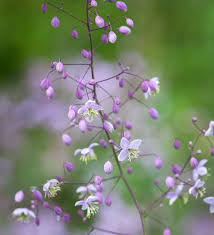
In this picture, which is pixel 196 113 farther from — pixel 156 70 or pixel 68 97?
pixel 68 97

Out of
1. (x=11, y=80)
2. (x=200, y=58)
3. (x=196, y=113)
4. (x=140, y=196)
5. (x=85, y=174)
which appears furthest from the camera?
(x=11, y=80)

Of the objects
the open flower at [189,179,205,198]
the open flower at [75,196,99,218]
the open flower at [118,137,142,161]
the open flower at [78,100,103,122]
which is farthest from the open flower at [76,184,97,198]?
the open flower at [189,179,205,198]

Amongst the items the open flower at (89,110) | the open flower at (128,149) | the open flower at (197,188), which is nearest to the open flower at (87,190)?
the open flower at (128,149)

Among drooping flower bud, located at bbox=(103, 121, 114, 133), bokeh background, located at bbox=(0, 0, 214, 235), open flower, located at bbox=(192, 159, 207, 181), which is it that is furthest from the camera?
bokeh background, located at bbox=(0, 0, 214, 235)

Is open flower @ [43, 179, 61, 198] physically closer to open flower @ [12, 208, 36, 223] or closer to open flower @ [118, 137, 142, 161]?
open flower @ [12, 208, 36, 223]

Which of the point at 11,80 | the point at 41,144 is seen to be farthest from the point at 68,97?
the point at 11,80

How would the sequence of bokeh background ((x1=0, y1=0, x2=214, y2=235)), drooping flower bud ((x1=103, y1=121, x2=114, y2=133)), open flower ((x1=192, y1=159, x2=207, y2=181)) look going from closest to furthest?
drooping flower bud ((x1=103, y1=121, x2=114, y2=133))
open flower ((x1=192, y1=159, x2=207, y2=181))
bokeh background ((x1=0, y1=0, x2=214, y2=235))
